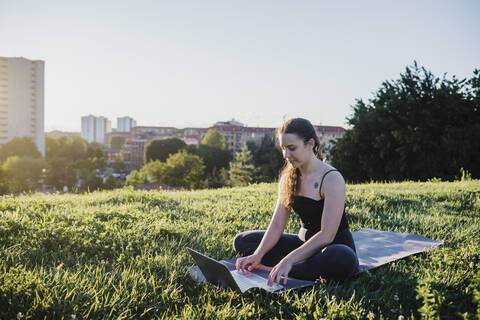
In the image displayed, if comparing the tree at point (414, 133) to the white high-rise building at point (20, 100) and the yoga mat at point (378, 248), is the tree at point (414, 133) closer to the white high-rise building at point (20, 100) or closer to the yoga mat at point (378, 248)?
the yoga mat at point (378, 248)

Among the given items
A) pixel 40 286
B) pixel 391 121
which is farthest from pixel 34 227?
pixel 391 121

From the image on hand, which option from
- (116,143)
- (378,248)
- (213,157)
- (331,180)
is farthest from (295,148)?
(116,143)

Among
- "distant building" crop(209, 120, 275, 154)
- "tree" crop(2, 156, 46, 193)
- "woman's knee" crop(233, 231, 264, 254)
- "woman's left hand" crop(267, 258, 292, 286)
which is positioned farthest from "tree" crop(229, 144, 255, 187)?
"distant building" crop(209, 120, 275, 154)

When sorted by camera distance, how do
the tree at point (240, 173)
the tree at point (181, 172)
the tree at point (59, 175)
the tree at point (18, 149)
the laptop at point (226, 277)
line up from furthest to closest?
the tree at point (18, 149)
the tree at point (59, 175)
the tree at point (181, 172)
the tree at point (240, 173)
the laptop at point (226, 277)

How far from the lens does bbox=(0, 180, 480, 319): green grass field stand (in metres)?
2.46

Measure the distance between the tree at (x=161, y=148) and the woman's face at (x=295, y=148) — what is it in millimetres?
65973

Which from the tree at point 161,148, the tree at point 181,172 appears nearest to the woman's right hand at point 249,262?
the tree at point 181,172

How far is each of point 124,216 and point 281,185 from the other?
8.49ft

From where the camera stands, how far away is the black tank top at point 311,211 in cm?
329

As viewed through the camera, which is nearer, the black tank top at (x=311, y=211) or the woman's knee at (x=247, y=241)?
the black tank top at (x=311, y=211)

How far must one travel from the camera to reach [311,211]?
3344mm

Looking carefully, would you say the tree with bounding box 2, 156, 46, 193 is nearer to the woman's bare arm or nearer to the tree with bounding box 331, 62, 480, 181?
the tree with bounding box 331, 62, 480, 181

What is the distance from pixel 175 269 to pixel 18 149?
73923mm

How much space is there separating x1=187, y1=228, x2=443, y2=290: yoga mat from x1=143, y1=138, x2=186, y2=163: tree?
65000mm
